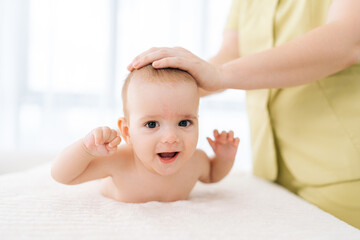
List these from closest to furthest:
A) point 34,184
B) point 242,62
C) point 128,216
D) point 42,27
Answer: point 128,216 < point 242,62 < point 34,184 < point 42,27

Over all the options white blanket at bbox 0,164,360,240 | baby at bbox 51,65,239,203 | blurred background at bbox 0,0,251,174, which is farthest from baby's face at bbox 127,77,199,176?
blurred background at bbox 0,0,251,174

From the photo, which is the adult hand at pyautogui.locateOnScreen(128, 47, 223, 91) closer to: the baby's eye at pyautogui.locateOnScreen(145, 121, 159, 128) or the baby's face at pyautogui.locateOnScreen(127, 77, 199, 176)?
the baby's face at pyautogui.locateOnScreen(127, 77, 199, 176)

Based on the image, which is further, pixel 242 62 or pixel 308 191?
pixel 308 191

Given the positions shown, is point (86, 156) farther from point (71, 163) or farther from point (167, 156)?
point (167, 156)

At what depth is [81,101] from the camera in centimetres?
227

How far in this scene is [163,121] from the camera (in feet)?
2.61

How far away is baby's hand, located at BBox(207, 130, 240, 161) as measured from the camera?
3.32 ft

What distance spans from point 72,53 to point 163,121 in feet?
5.26

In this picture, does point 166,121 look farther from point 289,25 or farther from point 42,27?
point 42,27

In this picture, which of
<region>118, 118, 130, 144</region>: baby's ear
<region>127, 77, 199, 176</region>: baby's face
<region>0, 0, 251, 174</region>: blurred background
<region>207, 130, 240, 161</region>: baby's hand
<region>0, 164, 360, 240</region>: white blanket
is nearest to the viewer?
<region>0, 164, 360, 240</region>: white blanket

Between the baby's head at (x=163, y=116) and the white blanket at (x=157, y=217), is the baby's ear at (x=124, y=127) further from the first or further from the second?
the white blanket at (x=157, y=217)

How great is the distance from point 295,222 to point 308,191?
0.34 metres

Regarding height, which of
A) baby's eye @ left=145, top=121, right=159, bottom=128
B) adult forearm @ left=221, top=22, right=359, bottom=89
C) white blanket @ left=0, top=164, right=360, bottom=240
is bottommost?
white blanket @ left=0, top=164, right=360, bottom=240

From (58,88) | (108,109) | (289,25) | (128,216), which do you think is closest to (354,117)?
(289,25)
